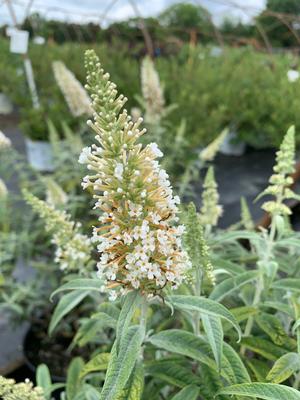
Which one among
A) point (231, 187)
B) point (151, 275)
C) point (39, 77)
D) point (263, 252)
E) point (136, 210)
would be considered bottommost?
point (231, 187)

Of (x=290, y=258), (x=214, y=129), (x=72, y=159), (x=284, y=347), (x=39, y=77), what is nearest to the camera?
(x=284, y=347)

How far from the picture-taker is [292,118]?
3.93 meters

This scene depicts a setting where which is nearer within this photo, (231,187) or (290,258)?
(290,258)

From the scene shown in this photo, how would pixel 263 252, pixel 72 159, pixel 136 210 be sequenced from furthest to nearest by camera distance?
pixel 72 159 < pixel 263 252 < pixel 136 210

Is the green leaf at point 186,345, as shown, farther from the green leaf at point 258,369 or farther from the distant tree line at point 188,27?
the distant tree line at point 188,27

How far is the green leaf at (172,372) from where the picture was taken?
3.47 ft

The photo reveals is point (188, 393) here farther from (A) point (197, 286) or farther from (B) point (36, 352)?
(B) point (36, 352)

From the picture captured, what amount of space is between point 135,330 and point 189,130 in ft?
9.43

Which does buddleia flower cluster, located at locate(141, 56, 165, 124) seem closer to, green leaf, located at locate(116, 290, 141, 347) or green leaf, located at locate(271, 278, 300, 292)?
green leaf, located at locate(271, 278, 300, 292)

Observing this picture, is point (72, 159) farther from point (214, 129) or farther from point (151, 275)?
point (151, 275)

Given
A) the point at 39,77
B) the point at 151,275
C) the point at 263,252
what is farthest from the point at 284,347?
the point at 39,77

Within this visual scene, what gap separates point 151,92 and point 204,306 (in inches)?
90.5

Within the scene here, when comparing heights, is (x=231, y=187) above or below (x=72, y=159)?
below

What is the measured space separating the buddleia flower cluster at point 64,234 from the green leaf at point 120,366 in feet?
1.56
